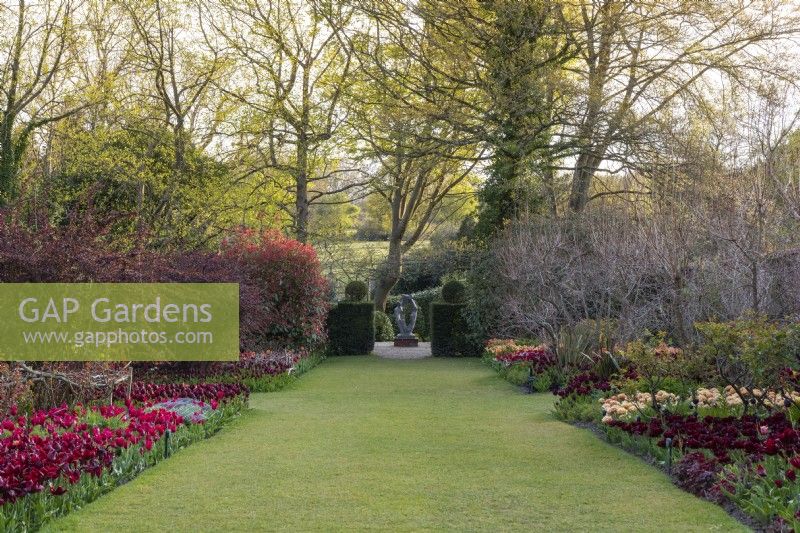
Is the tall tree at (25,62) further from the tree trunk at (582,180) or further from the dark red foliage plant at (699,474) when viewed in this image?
the dark red foliage plant at (699,474)

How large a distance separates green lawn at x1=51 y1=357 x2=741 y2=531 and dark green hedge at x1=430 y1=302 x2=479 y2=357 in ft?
39.5

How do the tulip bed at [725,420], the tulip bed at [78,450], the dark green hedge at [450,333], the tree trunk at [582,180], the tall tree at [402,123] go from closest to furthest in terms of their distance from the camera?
the tulip bed at [78,450] → the tulip bed at [725,420] → the tall tree at [402,123] → the tree trunk at [582,180] → the dark green hedge at [450,333]

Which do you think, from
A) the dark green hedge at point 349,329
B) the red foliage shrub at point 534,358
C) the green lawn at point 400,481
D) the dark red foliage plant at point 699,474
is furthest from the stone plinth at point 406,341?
the dark red foliage plant at point 699,474

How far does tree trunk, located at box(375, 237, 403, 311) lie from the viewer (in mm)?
30094

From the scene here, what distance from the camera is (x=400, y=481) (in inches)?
278

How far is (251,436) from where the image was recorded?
9430 millimetres

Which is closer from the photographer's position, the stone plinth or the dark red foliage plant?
the dark red foliage plant

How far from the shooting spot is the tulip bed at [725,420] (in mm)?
5891

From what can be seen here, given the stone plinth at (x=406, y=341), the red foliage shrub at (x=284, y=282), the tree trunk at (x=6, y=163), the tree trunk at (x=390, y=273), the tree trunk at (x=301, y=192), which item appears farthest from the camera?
the tree trunk at (x=390, y=273)

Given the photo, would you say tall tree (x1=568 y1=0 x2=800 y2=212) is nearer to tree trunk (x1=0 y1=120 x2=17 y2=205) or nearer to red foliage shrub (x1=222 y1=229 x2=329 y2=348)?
red foliage shrub (x1=222 y1=229 x2=329 y2=348)

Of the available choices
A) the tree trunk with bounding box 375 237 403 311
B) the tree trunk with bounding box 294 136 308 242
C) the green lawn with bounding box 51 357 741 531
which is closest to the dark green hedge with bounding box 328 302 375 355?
the tree trunk with bounding box 294 136 308 242

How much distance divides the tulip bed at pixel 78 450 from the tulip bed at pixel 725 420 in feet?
14.6

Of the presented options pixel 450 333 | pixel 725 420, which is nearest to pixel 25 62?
pixel 450 333

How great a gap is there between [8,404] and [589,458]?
585cm
